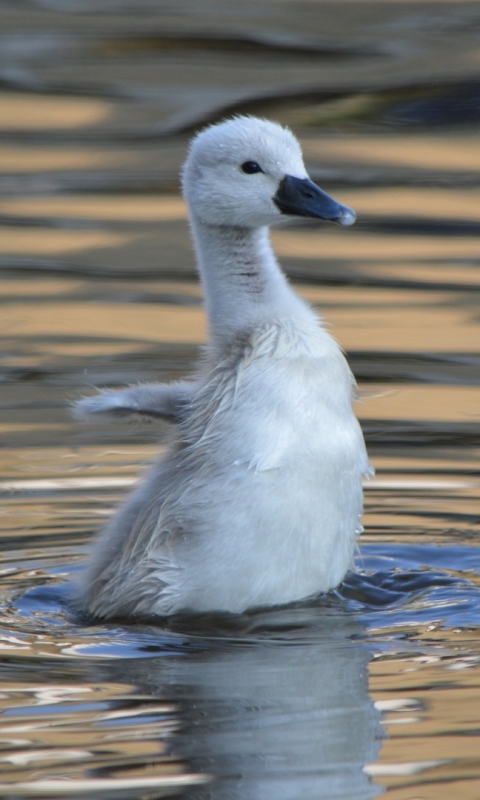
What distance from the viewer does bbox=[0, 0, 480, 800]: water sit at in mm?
4887

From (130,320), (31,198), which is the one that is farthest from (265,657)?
(31,198)

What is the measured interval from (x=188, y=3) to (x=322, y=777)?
1015 cm

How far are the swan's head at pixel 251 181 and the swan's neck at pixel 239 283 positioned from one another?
62mm

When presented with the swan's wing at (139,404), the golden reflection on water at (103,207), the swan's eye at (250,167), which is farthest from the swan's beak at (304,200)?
the golden reflection on water at (103,207)

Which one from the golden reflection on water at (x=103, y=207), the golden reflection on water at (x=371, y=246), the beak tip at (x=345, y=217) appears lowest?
the golden reflection on water at (x=371, y=246)

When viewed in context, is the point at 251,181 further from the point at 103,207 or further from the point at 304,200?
the point at 103,207

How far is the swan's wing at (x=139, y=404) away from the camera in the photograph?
632cm

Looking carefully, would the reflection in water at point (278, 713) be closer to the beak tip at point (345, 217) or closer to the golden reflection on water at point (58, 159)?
the beak tip at point (345, 217)

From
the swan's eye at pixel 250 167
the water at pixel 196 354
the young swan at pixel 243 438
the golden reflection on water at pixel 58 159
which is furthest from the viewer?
the golden reflection on water at pixel 58 159

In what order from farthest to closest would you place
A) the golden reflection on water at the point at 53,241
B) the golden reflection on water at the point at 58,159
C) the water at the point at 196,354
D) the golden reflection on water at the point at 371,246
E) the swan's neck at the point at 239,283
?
the golden reflection on water at the point at 58,159 → the golden reflection on water at the point at 53,241 → the golden reflection on water at the point at 371,246 → the swan's neck at the point at 239,283 → the water at the point at 196,354

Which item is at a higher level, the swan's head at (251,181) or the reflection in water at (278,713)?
the swan's head at (251,181)

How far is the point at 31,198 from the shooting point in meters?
11.7

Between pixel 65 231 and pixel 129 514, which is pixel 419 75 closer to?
pixel 65 231

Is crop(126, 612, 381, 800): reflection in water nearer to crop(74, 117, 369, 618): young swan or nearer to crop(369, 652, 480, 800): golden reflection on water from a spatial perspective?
crop(369, 652, 480, 800): golden reflection on water
